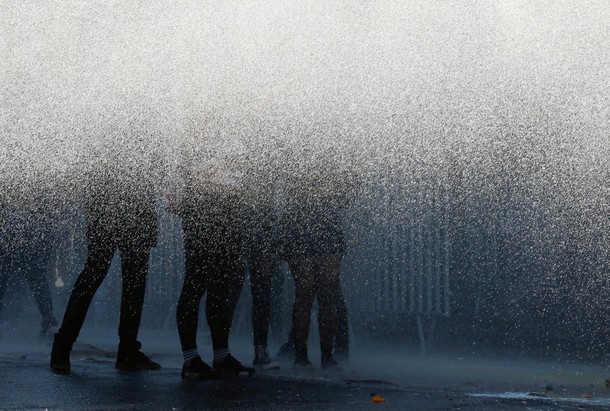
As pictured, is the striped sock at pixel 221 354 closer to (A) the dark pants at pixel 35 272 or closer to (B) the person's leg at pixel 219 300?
(B) the person's leg at pixel 219 300

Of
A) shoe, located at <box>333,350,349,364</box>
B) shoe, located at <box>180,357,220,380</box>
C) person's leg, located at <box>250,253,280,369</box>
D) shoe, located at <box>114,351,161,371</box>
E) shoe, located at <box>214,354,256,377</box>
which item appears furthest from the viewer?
shoe, located at <box>333,350,349,364</box>

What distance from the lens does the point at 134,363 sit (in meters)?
6.59

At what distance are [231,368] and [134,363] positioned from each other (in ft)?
2.09

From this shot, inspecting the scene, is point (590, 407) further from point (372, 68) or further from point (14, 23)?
point (14, 23)

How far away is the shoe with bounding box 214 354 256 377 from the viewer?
6211 millimetres

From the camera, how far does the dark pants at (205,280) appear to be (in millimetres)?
6301

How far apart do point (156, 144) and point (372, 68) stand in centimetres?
220

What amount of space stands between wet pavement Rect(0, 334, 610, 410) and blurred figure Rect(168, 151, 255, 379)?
0.26 meters

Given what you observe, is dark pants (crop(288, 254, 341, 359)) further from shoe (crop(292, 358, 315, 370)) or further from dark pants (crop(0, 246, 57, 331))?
dark pants (crop(0, 246, 57, 331))

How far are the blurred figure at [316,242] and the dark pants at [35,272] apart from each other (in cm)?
322

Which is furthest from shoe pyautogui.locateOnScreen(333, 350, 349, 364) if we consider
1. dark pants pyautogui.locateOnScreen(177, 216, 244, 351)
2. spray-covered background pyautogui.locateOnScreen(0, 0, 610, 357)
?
dark pants pyautogui.locateOnScreen(177, 216, 244, 351)

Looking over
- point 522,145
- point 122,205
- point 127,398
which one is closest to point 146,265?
point 122,205

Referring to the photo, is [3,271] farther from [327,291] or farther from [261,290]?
[327,291]

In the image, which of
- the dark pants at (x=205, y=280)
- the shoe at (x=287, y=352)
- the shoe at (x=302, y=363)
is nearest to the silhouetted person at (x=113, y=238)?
the dark pants at (x=205, y=280)
